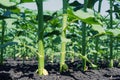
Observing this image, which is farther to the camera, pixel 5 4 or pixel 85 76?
pixel 85 76

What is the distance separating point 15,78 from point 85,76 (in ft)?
2.79

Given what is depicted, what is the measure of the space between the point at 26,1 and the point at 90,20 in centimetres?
81

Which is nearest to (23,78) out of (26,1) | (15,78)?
(15,78)

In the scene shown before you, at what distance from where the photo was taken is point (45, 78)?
329cm

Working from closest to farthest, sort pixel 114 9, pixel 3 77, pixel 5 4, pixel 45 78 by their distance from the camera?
pixel 5 4 → pixel 45 78 → pixel 3 77 → pixel 114 9

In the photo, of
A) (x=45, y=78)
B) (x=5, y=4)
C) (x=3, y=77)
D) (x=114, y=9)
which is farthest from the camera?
(x=114, y=9)

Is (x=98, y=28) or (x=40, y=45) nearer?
(x=98, y=28)

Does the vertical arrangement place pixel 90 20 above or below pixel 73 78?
above

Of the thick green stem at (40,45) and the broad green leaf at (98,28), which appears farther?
the thick green stem at (40,45)

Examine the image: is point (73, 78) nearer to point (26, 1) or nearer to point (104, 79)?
point (104, 79)

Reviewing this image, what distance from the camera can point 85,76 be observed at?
3617mm

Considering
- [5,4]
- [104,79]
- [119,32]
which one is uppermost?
[5,4]

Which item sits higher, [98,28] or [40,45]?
[98,28]

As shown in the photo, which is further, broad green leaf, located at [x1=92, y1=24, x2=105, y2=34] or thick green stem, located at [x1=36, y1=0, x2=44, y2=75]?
thick green stem, located at [x1=36, y1=0, x2=44, y2=75]
